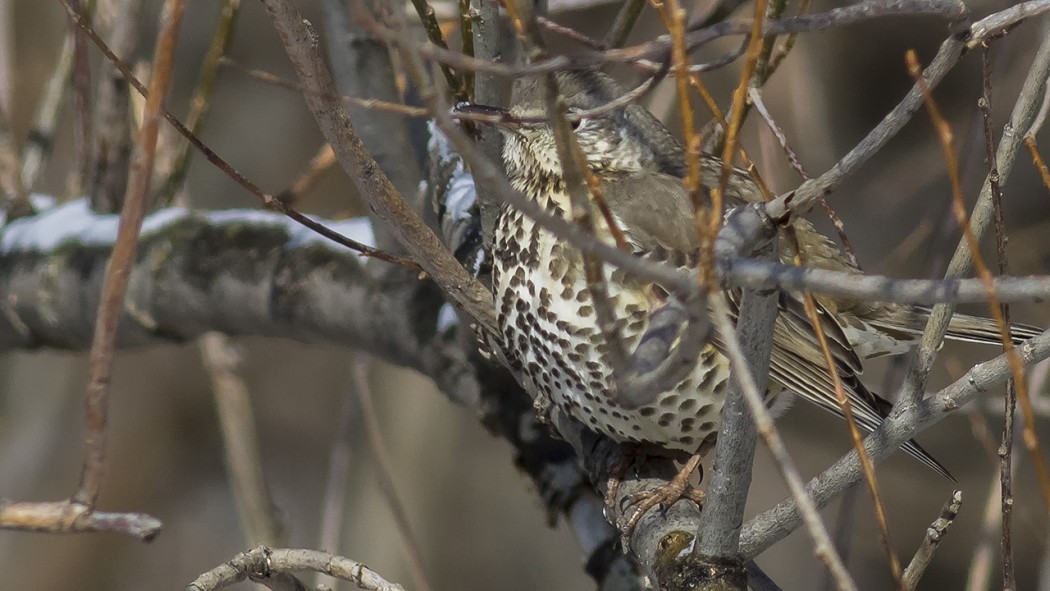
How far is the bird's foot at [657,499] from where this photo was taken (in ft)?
8.32

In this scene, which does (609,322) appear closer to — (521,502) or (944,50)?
(944,50)

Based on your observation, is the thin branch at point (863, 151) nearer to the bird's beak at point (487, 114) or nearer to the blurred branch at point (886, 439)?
the blurred branch at point (886, 439)

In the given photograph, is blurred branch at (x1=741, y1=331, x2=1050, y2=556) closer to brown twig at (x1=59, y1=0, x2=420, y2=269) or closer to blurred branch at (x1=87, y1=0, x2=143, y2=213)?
brown twig at (x1=59, y1=0, x2=420, y2=269)

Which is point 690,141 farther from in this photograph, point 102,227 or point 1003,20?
point 102,227

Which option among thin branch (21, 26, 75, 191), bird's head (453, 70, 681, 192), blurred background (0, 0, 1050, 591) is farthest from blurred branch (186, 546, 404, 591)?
blurred background (0, 0, 1050, 591)

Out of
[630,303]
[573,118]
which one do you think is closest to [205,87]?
[630,303]

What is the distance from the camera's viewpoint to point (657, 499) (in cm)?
256

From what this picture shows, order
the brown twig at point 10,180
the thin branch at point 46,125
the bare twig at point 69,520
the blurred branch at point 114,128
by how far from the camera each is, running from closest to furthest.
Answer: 1. the bare twig at point 69,520
2. the blurred branch at point 114,128
3. the brown twig at point 10,180
4. the thin branch at point 46,125

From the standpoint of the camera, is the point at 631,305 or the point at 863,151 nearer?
the point at 863,151

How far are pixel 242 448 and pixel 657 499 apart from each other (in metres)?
1.71

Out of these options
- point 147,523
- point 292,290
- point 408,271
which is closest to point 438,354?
point 408,271

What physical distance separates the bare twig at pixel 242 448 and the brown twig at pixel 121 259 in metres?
2.46

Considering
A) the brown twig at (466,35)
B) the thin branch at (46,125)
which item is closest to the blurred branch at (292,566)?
the brown twig at (466,35)

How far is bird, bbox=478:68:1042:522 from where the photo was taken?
2.54m
